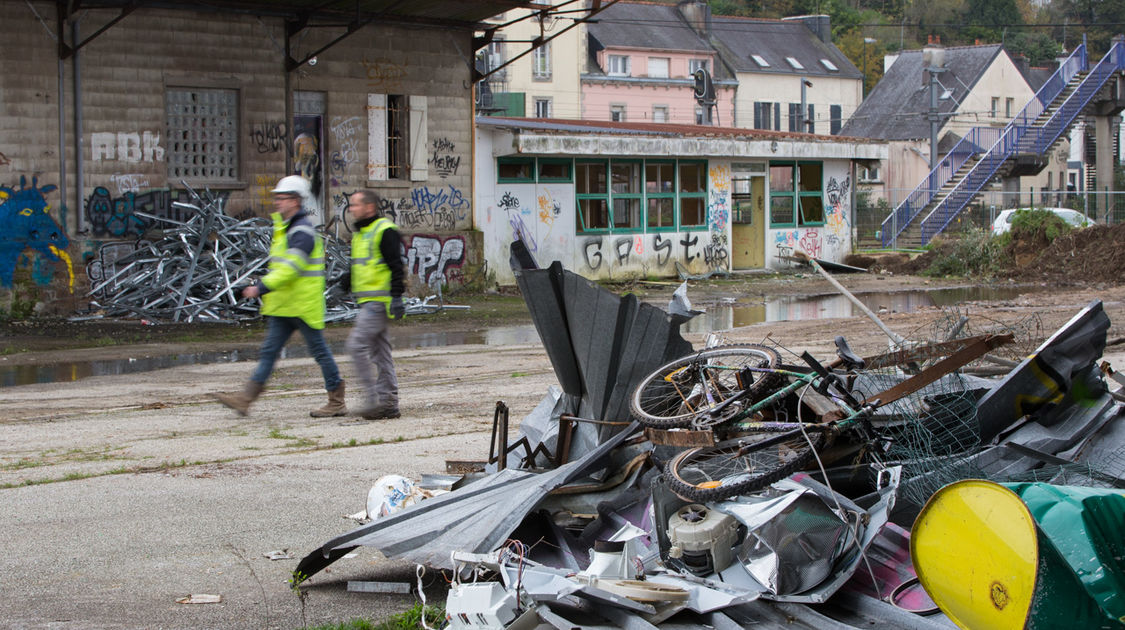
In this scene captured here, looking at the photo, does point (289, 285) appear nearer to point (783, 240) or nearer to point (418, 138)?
point (418, 138)

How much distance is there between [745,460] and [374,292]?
473 centimetres

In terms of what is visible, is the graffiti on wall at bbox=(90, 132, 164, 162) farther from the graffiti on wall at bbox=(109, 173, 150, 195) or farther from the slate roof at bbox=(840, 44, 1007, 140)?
the slate roof at bbox=(840, 44, 1007, 140)

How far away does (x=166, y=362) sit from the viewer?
13500mm

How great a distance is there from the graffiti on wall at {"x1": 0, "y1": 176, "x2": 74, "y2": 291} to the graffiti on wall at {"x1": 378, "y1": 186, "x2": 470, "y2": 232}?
577cm

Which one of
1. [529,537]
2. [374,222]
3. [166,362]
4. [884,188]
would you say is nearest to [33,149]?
[166,362]

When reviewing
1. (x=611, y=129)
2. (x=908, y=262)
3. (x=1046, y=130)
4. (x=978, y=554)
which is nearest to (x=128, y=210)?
(x=611, y=129)

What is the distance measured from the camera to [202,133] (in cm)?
1881

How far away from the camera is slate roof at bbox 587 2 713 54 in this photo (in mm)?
53000

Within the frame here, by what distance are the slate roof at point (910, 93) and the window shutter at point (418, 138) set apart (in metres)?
38.8

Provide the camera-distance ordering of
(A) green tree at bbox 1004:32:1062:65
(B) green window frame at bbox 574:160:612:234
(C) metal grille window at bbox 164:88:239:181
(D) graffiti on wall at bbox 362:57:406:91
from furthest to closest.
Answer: (A) green tree at bbox 1004:32:1062:65
(B) green window frame at bbox 574:160:612:234
(D) graffiti on wall at bbox 362:57:406:91
(C) metal grille window at bbox 164:88:239:181

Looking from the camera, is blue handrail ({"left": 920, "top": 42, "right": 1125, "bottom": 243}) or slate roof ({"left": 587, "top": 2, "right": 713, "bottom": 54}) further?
slate roof ({"left": 587, "top": 2, "right": 713, "bottom": 54})

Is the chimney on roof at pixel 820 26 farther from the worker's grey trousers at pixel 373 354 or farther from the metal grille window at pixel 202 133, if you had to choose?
the worker's grey trousers at pixel 373 354

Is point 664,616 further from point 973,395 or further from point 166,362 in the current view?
point 166,362

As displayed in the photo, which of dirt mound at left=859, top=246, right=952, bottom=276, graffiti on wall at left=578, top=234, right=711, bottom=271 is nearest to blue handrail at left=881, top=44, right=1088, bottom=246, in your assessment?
dirt mound at left=859, top=246, right=952, bottom=276
